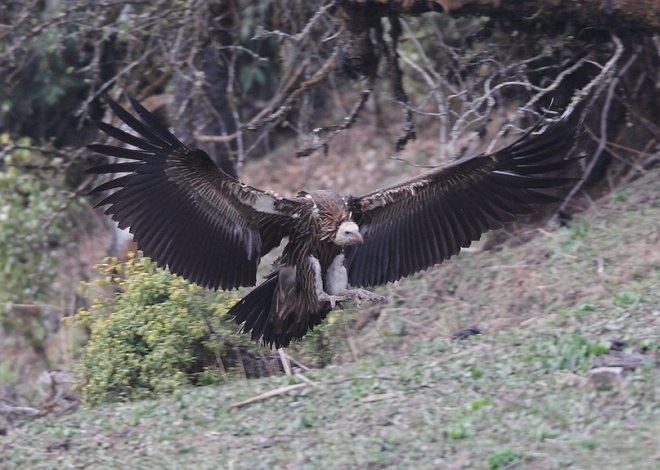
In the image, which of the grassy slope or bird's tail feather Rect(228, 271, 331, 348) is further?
bird's tail feather Rect(228, 271, 331, 348)

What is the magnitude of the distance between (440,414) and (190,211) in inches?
79.9

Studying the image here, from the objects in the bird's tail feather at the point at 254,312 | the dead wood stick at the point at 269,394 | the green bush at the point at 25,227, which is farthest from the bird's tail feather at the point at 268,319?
the green bush at the point at 25,227

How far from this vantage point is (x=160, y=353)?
6078 mm

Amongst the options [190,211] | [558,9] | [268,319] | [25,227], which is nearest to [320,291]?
[268,319]

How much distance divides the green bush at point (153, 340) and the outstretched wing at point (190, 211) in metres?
0.32

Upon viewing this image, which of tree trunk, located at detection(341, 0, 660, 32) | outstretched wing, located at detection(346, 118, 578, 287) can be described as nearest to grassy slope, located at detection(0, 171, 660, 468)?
outstretched wing, located at detection(346, 118, 578, 287)

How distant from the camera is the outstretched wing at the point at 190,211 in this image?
5.76 metres

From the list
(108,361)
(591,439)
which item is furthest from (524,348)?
(108,361)

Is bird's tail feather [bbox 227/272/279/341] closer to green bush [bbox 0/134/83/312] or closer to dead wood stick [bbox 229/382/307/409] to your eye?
dead wood stick [bbox 229/382/307/409]

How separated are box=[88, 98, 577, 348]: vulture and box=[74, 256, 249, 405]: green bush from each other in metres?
0.29

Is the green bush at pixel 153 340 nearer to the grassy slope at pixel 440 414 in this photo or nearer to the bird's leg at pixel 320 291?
the grassy slope at pixel 440 414

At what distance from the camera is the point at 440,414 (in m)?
4.81

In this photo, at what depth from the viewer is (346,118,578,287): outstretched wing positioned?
633 cm

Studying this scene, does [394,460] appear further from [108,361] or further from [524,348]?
[108,361]
